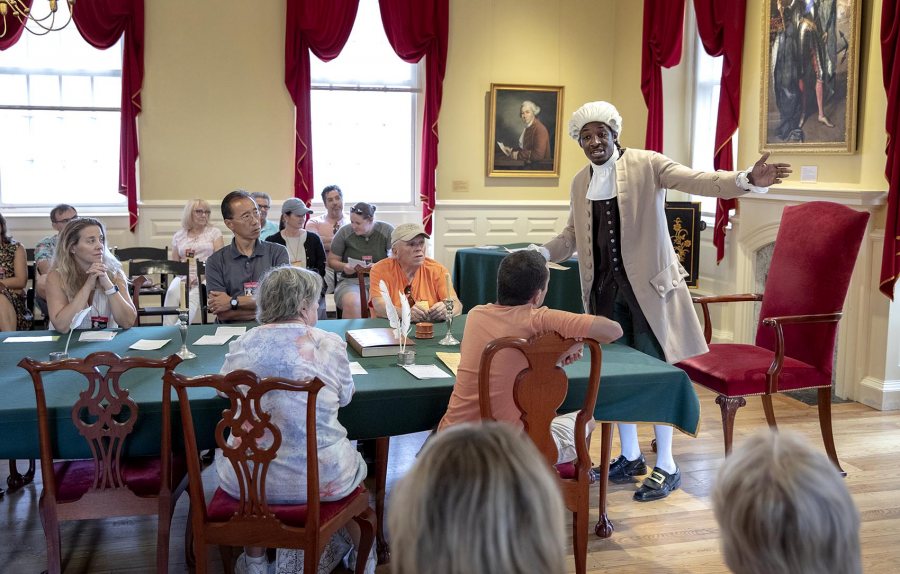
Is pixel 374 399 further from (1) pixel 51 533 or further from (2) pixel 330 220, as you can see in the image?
(2) pixel 330 220

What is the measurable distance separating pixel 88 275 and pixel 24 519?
43.6 inches

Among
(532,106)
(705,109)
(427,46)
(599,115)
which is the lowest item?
(599,115)

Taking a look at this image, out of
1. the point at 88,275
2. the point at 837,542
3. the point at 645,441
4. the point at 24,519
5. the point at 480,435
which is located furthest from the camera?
the point at 645,441

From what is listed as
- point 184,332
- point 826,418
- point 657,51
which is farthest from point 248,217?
point 657,51

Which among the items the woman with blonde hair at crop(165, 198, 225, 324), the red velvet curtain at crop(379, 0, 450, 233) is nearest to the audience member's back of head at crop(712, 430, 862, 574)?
the woman with blonde hair at crop(165, 198, 225, 324)

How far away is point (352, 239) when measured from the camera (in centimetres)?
669

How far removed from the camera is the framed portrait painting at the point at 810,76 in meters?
5.57

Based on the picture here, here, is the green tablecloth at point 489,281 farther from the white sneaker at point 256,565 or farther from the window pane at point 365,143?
the white sneaker at point 256,565

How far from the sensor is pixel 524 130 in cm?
889

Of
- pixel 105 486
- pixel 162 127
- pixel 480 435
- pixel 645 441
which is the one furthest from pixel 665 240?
pixel 162 127

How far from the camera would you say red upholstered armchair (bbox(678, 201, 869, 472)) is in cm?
418

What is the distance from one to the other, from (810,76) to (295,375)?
4.68 m

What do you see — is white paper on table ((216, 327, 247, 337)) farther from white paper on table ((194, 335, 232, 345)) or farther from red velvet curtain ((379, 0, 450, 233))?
red velvet curtain ((379, 0, 450, 233))

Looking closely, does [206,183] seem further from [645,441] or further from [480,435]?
[480,435]
